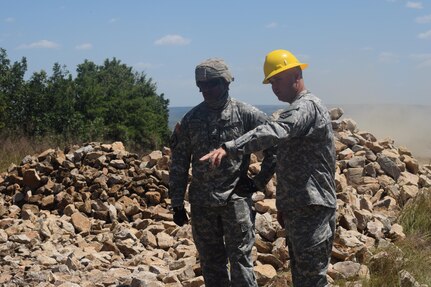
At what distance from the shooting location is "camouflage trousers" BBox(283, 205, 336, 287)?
3.82 m

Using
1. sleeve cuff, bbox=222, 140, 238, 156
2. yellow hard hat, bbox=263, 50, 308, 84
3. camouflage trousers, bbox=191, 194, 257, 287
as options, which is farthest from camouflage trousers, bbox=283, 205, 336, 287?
yellow hard hat, bbox=263, 50, 308, 84

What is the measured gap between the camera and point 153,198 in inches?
340

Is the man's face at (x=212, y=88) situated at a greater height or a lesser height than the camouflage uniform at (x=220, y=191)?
greater

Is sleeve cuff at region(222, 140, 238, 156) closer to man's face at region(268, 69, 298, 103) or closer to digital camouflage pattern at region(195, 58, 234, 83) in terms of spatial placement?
man's face at region(268, 69, 298, 103)

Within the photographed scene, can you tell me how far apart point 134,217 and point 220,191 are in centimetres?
424

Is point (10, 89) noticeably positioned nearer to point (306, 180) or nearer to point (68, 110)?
point (68, 110)

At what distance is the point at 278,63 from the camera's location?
12.9 feet

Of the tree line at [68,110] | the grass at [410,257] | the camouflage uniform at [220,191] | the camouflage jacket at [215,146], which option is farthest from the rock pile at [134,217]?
the tree line at [68,110]

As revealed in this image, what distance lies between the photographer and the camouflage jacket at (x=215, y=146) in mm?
4328

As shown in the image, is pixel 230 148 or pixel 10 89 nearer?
pixel 230 148

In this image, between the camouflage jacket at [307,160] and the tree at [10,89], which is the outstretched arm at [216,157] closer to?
the camouflage jacket at [307,160]

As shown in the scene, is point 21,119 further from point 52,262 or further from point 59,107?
point 52,262

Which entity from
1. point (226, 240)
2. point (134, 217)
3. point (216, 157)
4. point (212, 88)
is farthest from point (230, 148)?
point (134, 217)

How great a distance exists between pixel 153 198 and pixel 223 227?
4.39m
